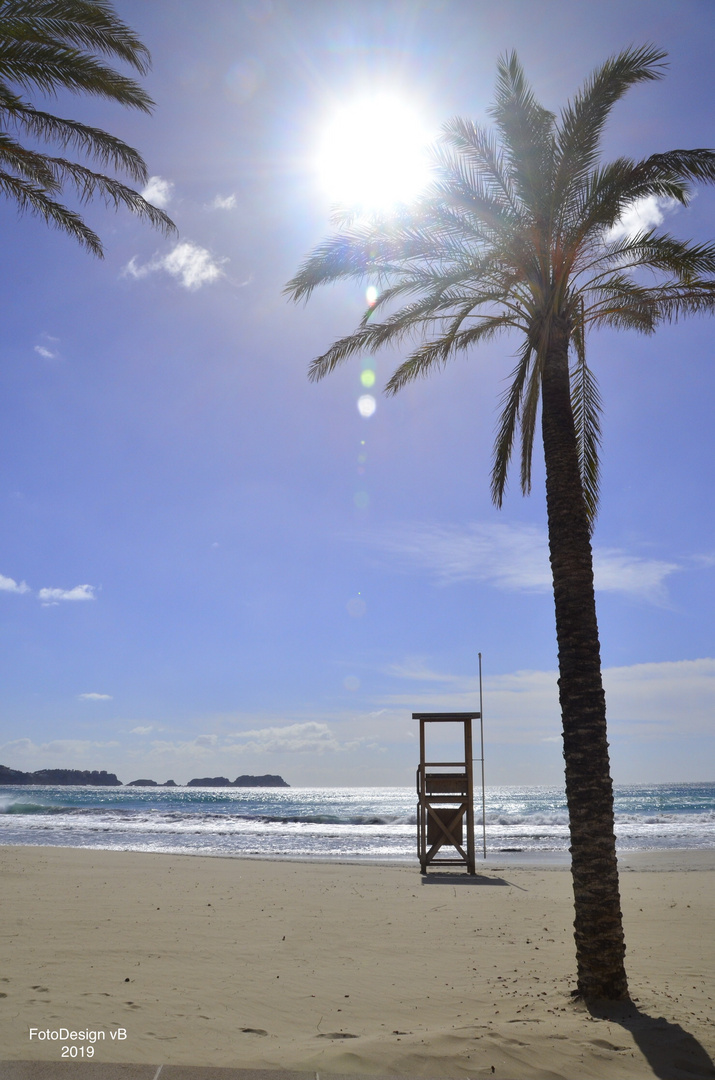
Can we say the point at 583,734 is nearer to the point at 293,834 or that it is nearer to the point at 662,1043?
the point at 662,1043

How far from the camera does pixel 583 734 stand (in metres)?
6.68

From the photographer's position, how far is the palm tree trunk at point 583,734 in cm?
639

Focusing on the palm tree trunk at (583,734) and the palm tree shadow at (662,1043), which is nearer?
the palm tree shadow at (662,1043)

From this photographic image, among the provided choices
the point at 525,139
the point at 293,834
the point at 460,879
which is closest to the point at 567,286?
the point at 525,139

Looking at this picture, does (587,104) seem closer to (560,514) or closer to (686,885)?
(560,514)

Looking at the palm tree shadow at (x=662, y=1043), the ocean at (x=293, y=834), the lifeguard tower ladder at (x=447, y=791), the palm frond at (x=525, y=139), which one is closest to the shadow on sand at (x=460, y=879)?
the lifeguard tower ladder at (x=447, y=791)

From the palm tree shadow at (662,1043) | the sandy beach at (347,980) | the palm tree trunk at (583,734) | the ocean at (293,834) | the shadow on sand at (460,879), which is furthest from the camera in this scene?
the ocean at (293,834)

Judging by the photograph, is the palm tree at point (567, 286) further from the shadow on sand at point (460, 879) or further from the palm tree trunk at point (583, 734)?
the shadow on sand at point (460, 879)

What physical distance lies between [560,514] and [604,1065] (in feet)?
14.7

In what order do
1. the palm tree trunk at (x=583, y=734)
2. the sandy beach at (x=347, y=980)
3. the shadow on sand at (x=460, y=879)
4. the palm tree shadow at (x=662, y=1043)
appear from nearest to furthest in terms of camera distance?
the palm tree shadow at (x=662, y=1043)
the sandy beach at (x=347, y=980)
the palm tree trunk at (x=583, y=734)
the shadow on sand at (x=460, y=879)

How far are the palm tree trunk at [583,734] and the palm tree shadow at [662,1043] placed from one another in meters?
0.25

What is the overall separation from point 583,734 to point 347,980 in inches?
133

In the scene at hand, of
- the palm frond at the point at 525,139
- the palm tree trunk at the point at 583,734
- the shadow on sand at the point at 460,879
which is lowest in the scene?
the shadow on sand at the point at 460,879

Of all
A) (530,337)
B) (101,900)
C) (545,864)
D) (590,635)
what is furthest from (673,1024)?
(545,864)
